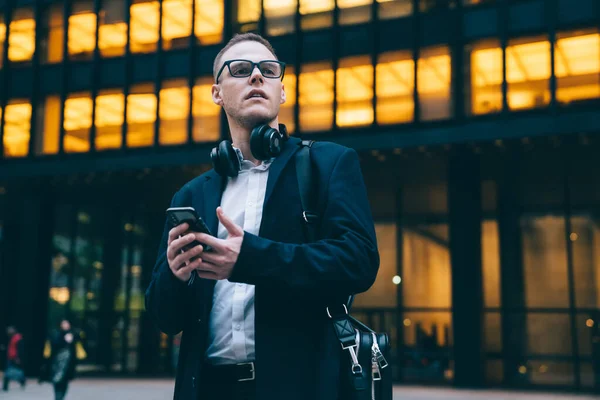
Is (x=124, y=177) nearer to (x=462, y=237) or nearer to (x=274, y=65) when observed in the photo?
(x=462, y=237)

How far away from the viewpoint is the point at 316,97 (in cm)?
2002

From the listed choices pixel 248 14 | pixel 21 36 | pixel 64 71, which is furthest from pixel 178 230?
pixel 21 36

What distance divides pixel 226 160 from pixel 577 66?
1740 cm

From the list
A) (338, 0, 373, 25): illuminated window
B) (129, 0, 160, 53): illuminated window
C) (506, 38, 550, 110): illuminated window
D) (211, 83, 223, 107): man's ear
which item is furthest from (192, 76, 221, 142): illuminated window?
(211, 83, 223, 107): man's ear

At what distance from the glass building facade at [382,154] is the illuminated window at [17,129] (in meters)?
0.07

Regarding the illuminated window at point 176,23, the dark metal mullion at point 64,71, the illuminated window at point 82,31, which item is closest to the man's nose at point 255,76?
the illuminated window at point 176,23

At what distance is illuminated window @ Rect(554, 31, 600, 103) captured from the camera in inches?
680

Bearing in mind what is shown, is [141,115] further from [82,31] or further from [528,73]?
[528,73]

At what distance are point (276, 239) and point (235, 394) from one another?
0.45 metres

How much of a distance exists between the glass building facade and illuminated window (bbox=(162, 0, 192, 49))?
47 mm

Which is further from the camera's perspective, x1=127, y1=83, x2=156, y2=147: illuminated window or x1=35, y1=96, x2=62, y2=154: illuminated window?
x1=35, y1=96, x2=62, y2=154: illuminated window

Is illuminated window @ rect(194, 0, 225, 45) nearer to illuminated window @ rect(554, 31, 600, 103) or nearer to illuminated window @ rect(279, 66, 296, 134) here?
illuminated window @ rect(279, 66, 296, 134)

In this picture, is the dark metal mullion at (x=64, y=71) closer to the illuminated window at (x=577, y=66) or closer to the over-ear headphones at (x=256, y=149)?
the illuminated window at (x=577, y=66)

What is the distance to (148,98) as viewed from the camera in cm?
2148
